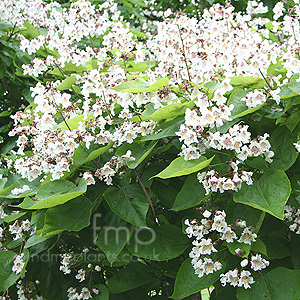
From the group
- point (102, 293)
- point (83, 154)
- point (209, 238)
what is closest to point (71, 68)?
point (83, 154)

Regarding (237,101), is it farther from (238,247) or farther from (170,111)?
(238,247)

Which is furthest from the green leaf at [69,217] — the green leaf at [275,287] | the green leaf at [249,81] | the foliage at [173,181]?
the green leaf at [249,81]

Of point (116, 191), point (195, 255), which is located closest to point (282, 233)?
point (195, 255)

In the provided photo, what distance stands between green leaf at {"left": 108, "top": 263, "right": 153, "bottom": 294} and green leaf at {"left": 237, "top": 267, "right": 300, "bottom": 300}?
58 centimetres

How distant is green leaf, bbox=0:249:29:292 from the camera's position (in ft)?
6.25

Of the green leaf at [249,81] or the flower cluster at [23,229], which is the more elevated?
the green leaf at [249,81]

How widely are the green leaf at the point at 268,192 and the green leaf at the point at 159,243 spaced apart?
43 centimetres

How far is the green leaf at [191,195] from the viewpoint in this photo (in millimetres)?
1525

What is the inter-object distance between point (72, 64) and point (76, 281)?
1.30 m

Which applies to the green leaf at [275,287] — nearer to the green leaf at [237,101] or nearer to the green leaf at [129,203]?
the green leaf at [129,203]

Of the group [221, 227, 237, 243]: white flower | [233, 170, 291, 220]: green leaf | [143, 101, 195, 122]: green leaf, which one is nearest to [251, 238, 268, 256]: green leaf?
[221, 227, 237, 243]: white flower

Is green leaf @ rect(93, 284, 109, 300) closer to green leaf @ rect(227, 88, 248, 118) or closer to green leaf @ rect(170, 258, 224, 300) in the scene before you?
green leaf @ rect(170, 258, 224, 300)

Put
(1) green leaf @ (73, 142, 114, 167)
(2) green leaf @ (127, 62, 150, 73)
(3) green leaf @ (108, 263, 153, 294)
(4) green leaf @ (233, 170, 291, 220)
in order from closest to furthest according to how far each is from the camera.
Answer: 1. (4) green leaf @ (233, 170, 291, 220)
2. (1) green leaf @ (73, 142, 114, 167)
3. (3) green leaf @ (108, 263, 153, 294)
4. (2) green leaf @ (127, 62, 150, 73)

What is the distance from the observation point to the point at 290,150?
157cm
